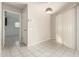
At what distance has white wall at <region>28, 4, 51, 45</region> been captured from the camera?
5062 millimetres

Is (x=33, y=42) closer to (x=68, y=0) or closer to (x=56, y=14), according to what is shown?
(x=56, y=14)

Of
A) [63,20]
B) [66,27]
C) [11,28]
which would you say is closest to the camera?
[66,27]

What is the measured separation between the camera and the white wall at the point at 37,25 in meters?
5.06

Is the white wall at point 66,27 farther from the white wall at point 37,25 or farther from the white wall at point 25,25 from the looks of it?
the white wall at point 25,25

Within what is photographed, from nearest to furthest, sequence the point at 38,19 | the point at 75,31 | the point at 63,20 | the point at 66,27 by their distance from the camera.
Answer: the point at 75,31
the point at 66,27
the point at 63,20
the point at 38,19

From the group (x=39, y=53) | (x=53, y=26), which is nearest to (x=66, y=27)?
(x=53, y=26)

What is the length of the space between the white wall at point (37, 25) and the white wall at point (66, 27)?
84 cm

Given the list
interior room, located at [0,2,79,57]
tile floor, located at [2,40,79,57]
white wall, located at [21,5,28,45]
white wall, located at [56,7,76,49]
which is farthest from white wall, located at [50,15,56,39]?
tile floor, located at [2,40,79,57]

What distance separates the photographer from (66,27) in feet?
16.4

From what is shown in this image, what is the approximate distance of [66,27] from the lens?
16.4 feet

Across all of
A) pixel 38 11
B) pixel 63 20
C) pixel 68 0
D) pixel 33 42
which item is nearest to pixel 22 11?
pixel 38 11

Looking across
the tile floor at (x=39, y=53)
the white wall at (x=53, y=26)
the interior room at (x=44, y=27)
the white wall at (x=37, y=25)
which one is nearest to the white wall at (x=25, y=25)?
the interior room at (x=44, y=27)

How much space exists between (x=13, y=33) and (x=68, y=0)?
8.82m

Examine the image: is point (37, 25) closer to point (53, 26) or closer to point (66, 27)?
point (53, 26)
